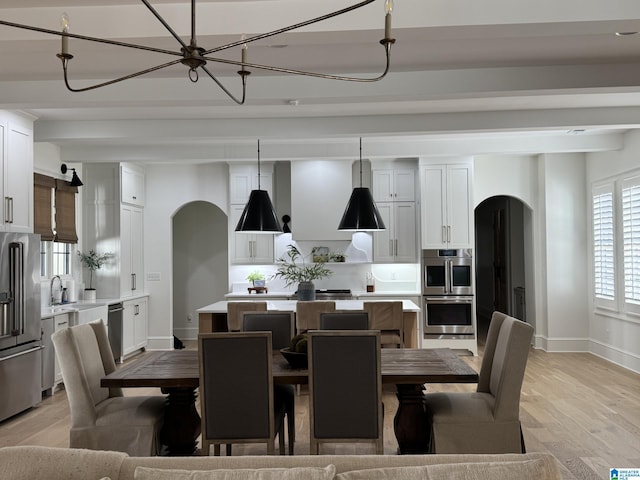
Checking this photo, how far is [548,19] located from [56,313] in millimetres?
5128

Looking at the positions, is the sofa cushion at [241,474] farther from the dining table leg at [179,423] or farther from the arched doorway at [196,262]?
the arched doorway at [196,262]

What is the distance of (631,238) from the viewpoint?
21.8ft

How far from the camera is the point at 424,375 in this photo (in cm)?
332

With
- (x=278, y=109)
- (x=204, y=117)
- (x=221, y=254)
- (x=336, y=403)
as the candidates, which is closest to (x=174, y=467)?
(x=336, y=403)

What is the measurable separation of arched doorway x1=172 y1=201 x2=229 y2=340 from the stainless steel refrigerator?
13.8 ft

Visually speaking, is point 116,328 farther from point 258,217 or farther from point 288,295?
point 258,217

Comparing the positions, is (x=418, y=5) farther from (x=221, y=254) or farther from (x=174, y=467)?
(x=221, y=254)

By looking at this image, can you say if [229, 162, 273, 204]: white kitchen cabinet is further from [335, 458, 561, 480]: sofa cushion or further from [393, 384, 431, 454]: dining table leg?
[335, 458, 561, 480]: sofa cushion

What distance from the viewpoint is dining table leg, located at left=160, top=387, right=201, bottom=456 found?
11.8 feet

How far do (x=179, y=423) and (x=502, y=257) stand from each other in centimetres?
847

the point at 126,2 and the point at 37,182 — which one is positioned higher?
the point at 126,2

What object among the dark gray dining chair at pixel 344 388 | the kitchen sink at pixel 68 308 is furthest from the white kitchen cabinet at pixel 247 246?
the dark gray dining chair at pixel 344 388

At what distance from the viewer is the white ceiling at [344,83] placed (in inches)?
123

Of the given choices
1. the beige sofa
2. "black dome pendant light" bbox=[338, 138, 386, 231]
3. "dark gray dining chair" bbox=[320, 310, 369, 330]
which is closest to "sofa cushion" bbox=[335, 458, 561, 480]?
the beige sofa
